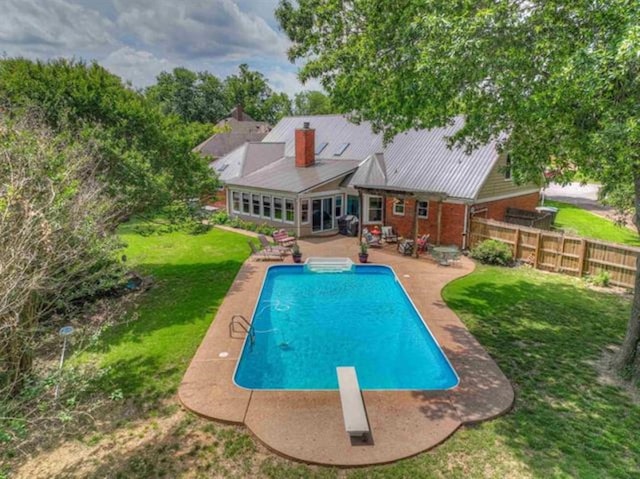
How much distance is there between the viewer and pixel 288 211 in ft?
80.4

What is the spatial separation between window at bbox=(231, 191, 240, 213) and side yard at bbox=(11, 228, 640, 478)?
44.1 feet

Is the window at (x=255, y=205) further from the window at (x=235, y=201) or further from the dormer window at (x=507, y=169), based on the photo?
the dormer window at (x=507, y=169)

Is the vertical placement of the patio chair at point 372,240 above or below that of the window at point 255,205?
below

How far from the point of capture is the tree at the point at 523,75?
276 inches

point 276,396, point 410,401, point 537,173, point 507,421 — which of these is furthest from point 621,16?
point 276,396

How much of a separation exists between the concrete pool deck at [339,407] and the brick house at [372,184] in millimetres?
9651

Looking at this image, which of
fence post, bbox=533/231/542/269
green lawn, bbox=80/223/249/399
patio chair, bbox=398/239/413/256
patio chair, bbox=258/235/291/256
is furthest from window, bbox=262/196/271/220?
fence post, bbox=533/231/542/269

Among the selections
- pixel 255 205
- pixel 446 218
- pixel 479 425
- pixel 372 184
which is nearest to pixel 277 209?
pixel 255 205

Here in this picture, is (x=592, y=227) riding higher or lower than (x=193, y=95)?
lower

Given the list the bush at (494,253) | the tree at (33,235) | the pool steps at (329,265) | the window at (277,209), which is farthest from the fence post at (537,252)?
the tree at (33,235)

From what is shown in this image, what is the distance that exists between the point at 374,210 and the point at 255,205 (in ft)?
26.5

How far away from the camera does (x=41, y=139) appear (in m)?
10.1

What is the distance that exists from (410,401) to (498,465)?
2.18m

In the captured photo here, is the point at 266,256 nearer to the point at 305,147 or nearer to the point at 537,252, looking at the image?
the point at 305,147
